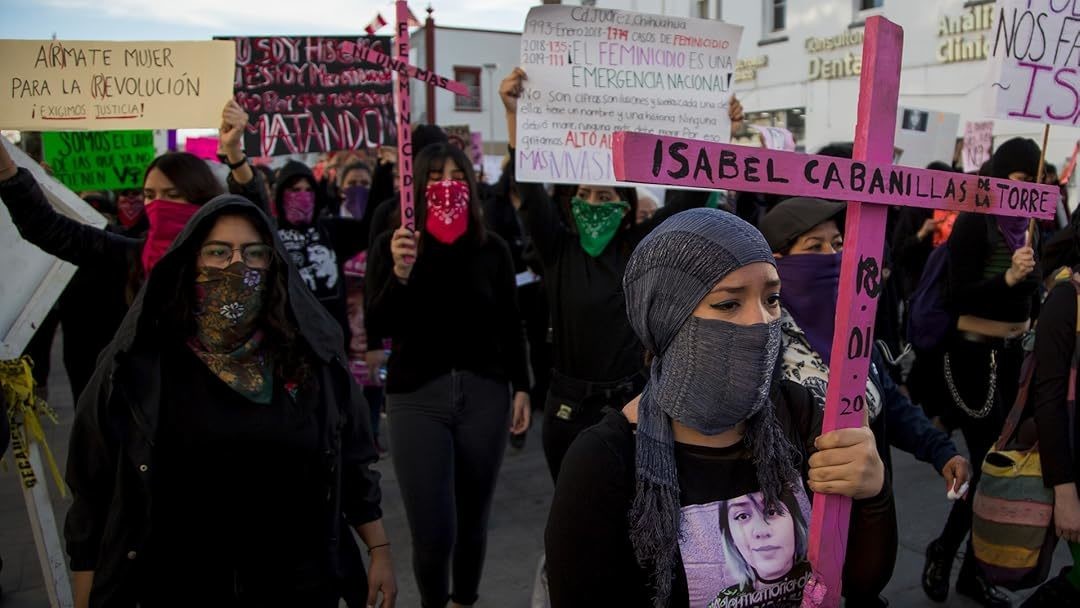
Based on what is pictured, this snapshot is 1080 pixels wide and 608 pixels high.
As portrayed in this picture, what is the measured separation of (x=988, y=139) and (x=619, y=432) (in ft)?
26.4

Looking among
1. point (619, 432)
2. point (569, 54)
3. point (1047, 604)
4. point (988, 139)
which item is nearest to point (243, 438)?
point (619, 432)

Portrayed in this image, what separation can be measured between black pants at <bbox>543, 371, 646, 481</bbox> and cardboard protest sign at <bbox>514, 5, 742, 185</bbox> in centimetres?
84

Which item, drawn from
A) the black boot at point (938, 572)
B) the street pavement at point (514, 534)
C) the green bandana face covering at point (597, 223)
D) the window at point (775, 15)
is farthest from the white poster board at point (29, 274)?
the window at point (775, 15)

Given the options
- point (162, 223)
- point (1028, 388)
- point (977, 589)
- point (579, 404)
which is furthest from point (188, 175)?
A: point (977, 589)

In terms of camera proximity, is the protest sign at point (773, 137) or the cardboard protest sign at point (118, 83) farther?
the protest sign at point (773, 137)

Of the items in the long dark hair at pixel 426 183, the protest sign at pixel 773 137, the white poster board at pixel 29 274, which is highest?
the protest sign at pixel 773 137

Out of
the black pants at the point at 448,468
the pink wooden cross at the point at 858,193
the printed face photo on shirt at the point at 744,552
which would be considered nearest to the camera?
the pink wooden cross at the point at 858,193

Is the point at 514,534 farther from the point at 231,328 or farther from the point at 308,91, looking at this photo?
the point at 231,328

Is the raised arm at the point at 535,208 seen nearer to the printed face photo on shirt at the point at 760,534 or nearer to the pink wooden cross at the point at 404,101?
the pink wooden cross at the point at 404,101

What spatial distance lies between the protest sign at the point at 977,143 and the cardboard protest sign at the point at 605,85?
5.29 m

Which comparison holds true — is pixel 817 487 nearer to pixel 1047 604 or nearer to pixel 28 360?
pixel 1047 604

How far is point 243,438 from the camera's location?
2.33 m

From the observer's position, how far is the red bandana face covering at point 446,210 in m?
3.71

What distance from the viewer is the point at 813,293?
2701 mm
